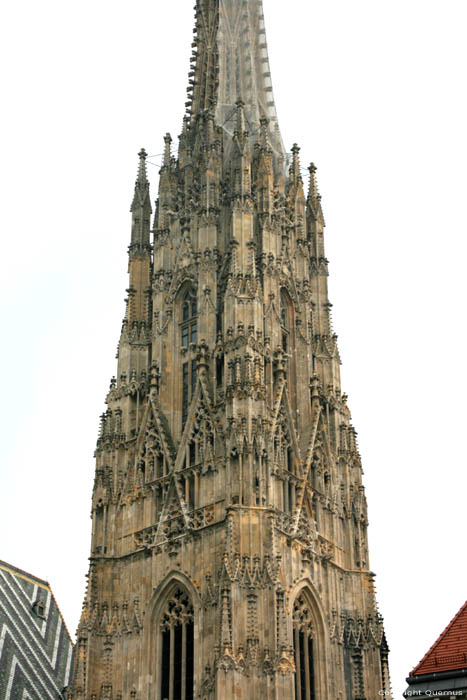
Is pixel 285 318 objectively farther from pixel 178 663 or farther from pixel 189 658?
pixel 178 663

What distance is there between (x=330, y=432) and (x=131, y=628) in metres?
11.2

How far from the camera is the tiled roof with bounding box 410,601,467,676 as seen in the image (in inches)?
1297

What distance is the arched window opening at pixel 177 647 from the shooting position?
4316cm

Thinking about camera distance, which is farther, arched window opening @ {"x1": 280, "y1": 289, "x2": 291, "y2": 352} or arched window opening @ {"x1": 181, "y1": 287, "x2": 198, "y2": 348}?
arched window opening @ {"x1": 280, "y1": 289, "x2": 291, "y2": 352}

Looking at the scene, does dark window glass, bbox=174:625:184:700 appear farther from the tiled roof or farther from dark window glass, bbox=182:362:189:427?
the tiled roof

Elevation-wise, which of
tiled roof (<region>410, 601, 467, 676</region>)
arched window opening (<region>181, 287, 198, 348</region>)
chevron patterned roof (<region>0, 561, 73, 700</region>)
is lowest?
tiled roof (<region>410, 601, 467, 676</region>)

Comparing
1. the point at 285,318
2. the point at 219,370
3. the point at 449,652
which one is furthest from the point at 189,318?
the point at 449,652

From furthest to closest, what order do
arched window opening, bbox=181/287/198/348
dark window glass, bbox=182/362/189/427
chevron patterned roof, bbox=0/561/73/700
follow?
arched window opening, bbox=181/287/198/348, dark window glass, bbox=182/362/189/427, chevron patterned roof, bbox=0/561/73/700

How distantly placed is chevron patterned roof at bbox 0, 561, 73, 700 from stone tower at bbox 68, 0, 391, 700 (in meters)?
4.87

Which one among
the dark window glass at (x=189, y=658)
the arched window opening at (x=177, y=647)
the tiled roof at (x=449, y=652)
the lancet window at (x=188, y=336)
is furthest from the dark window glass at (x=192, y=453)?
the tiled roof at (x=449, y=652)

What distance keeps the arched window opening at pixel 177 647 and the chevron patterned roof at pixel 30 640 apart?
664 centimetres

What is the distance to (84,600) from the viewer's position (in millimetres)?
46000

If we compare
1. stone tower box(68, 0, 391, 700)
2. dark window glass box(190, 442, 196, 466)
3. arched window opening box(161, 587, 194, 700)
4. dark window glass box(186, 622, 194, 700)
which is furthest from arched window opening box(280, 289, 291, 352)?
dark window glass box(186, 622, 194, 700)

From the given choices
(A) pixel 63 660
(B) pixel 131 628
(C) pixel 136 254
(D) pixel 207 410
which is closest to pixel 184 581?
(B) pixel 131 628
